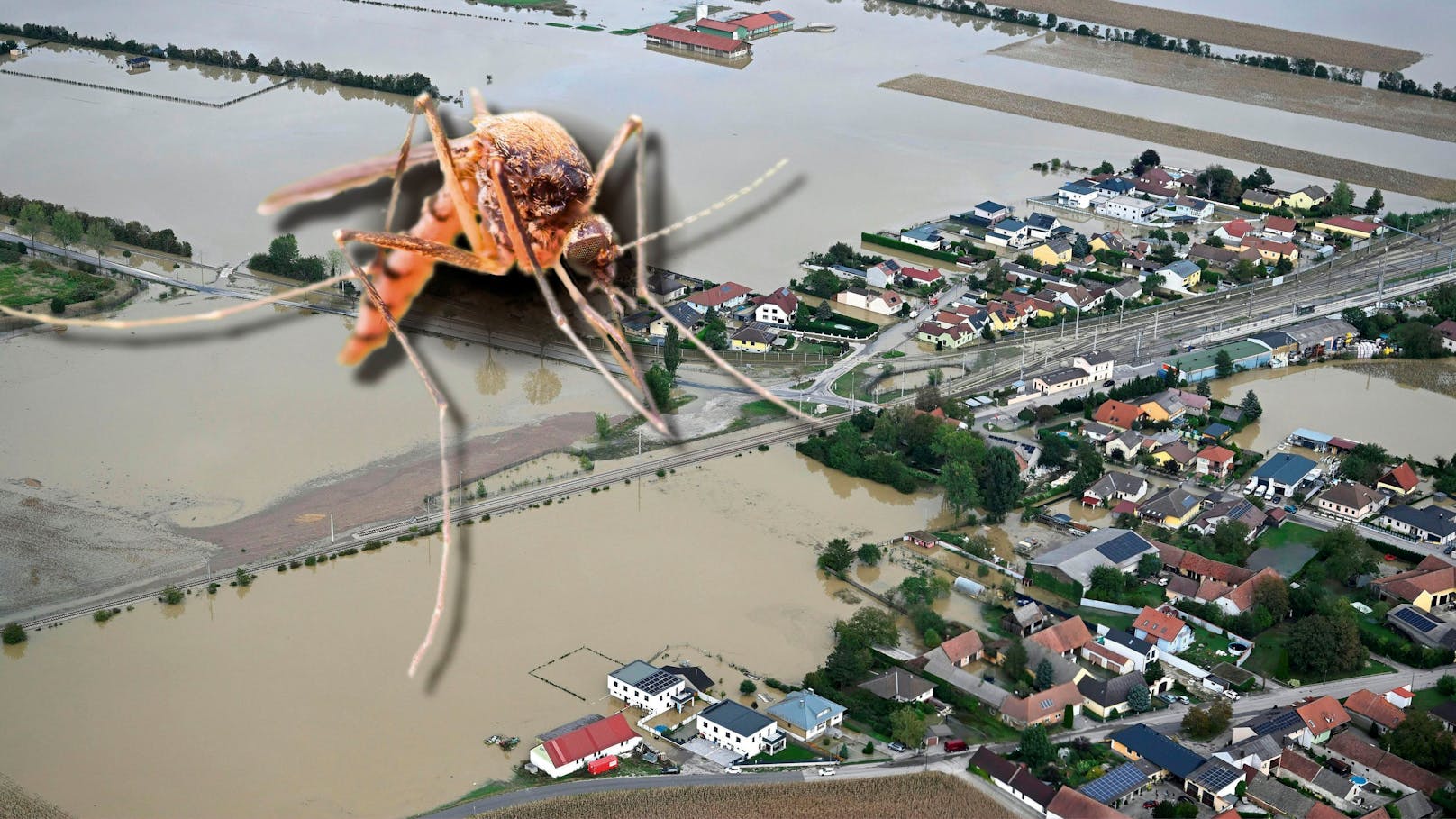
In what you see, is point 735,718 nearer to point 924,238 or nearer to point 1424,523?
point 1424,523

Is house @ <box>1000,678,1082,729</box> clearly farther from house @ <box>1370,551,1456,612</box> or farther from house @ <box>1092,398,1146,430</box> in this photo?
house @ <box>1092,398,1146,430</box>

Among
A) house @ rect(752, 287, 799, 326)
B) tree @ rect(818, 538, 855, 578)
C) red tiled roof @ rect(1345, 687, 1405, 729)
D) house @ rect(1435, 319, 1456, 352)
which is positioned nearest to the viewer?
red tiled roof @ rect(1345, 687, 1405, 729)

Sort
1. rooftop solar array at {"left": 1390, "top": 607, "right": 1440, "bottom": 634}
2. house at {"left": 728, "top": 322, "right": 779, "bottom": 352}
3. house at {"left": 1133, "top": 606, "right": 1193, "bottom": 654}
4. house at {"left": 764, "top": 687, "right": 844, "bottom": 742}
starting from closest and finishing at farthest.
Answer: house at {"left": 764, "top": 687, "right": 844, "bottom": 742}, house at {"left": 1133, "top": 606, "right": 1193, "bottom": 654}, rooftop solar array at {"left": 1390, "top": 607, "right": 1440, "bottom": 634}, house at {"left": 728, "top": 322, "right": 779, "bottom": 352}

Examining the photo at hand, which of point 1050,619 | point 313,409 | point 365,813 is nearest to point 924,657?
point 1050,619

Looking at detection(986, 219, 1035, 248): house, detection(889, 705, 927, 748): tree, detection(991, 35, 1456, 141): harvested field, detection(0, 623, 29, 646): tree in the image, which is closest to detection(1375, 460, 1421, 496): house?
detection(889, 705, 927, 748): tree

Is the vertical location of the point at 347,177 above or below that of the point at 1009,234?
above

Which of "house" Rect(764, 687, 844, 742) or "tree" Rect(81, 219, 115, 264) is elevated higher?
"tree" Rect(81, 219, 115, 264)

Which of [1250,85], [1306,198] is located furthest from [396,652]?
[1250,85]

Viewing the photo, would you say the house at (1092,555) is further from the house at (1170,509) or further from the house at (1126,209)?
the house at (1126,209)
